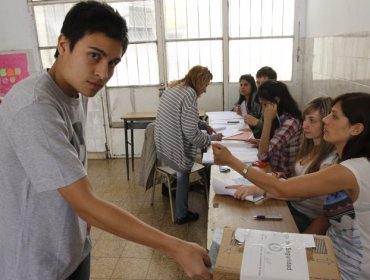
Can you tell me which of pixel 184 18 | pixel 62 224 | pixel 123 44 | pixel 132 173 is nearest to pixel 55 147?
pixel 62 224

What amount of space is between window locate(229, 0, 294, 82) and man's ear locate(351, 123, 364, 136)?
3307mm

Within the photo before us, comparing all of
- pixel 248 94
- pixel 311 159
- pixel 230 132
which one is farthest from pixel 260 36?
pixel 311 159

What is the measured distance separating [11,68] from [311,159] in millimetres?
4438

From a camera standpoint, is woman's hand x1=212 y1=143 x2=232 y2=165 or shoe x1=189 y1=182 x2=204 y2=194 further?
shoe x1=189 y1=182 x2=204 y2=194

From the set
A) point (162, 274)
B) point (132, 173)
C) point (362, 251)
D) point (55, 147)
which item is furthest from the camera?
point (132, 173)

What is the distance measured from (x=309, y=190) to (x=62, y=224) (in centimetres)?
92

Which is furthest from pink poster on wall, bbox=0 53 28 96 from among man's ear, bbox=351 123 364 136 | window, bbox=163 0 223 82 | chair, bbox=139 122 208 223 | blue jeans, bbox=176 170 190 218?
man's ear, bbox=351 123 364 136

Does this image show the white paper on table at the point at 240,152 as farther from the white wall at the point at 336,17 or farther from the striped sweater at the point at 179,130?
the white wall at the point at 336,17

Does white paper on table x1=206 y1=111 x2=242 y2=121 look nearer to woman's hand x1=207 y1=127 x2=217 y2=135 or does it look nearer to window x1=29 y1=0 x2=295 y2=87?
woman's hand x1=207 y1=127 x2=217 y2=135

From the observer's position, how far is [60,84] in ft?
3.05

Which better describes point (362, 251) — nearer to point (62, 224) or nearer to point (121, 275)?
point (62, 224)

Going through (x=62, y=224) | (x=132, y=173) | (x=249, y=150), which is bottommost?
(x=132, y=173)

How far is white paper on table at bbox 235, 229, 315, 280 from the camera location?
0.72 meters

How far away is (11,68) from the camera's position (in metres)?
4.72
